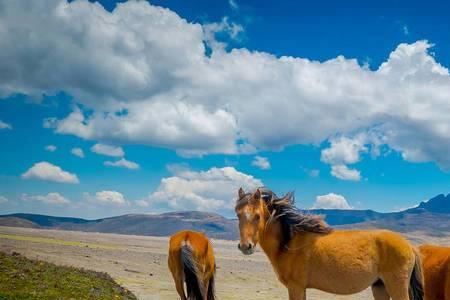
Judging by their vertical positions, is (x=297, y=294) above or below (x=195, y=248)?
below

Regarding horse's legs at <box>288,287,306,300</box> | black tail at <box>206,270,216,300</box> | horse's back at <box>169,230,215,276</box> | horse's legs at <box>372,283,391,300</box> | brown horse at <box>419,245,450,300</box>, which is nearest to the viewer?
horse's legs at <box>288,287,306,300</box>

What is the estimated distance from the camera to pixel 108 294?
500 inches

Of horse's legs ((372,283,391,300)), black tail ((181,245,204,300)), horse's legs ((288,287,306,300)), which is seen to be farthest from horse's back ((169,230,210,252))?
horse's legs ((372,283,391,300))

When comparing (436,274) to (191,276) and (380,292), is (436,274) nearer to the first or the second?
(380,292)

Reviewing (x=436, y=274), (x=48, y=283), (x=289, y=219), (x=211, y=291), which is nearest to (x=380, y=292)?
(x=436, y=274)

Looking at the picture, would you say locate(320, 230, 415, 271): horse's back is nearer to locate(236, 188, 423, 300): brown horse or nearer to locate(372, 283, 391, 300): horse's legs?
locate(236, 188, 423, 300): brown horse

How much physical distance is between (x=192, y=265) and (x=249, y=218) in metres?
4.71

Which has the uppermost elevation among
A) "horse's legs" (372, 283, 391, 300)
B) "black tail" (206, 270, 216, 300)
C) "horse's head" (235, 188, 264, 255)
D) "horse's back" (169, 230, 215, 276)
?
"horse's head" (235, 188, 264, 255)

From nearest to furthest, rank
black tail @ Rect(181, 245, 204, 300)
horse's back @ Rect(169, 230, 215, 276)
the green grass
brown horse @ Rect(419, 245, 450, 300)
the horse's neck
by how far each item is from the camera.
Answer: the horse's neck
brown horse @ Rect(419, 245, 450, 300)
the green grass
black tail @ Rect(181, 245, 204, 300)
horse's back @ Rect(169, 230, 215, 276)

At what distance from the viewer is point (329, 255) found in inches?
307

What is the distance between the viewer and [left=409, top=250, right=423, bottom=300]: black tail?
7891 millimetres

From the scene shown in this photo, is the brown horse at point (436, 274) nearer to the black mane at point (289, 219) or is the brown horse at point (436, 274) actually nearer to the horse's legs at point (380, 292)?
the horse's legs at point (380, 292)

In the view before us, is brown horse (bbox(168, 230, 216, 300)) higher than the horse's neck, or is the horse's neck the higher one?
the horse's neck

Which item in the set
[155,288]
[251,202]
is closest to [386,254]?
[251,202]
